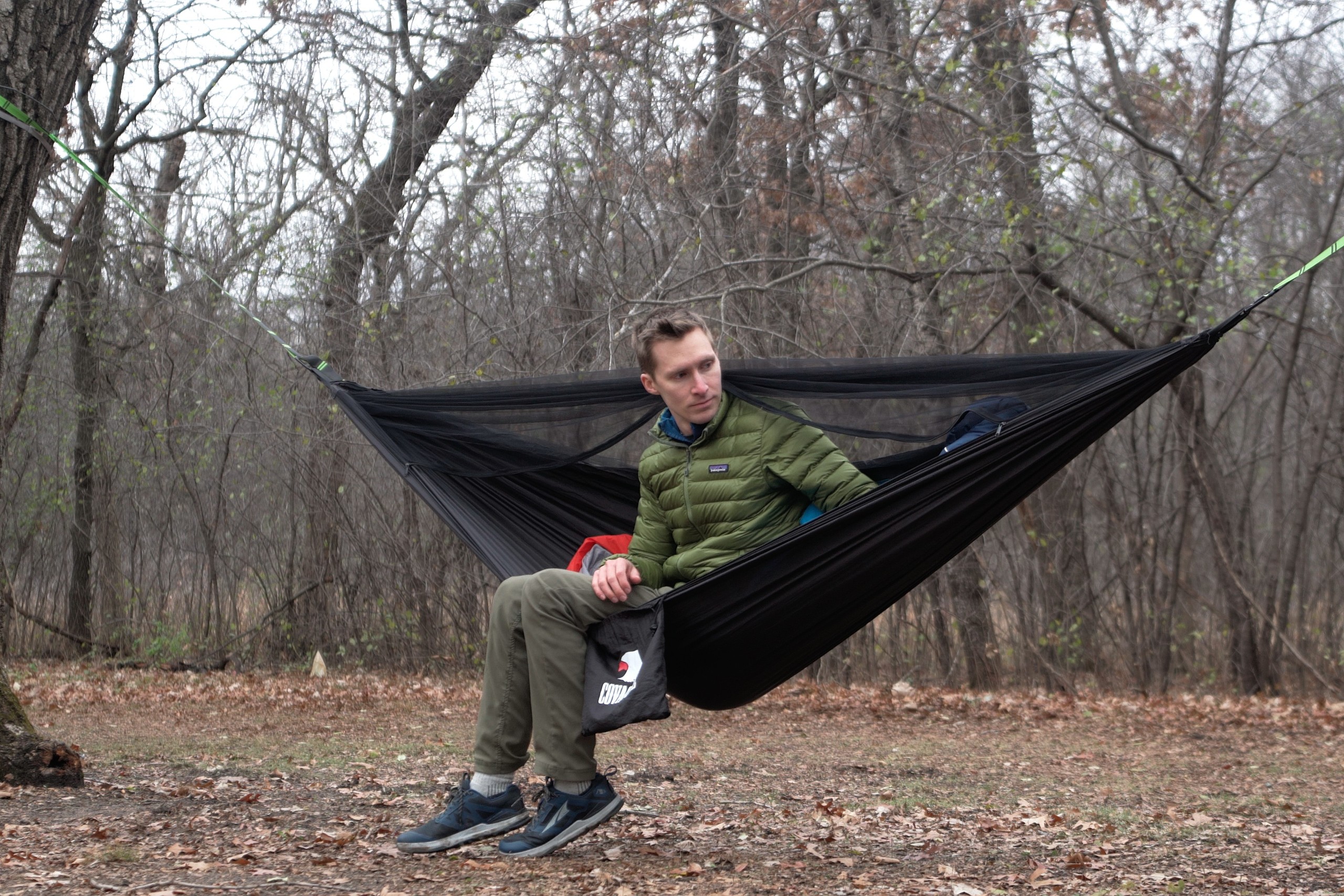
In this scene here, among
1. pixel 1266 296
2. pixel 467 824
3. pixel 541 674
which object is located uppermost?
pixel 1266 296

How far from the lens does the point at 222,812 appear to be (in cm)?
309

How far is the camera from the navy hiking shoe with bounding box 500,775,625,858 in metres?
2.46

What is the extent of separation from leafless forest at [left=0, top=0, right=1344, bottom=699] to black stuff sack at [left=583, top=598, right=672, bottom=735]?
11.9 ft

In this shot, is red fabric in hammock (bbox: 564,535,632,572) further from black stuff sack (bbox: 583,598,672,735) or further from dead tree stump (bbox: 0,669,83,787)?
dead tree stump (bbox: 0,669,83,787)

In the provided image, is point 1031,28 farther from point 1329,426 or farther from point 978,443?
point 978,443

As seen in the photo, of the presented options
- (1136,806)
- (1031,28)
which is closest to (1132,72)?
(1031,28)

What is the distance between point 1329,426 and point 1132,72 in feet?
7.74

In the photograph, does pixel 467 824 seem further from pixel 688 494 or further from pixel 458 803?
pixel 688 494

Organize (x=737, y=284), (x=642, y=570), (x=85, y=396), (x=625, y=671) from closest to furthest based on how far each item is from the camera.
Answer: (x=625, y=671) < (x=642, y=570) < (x=737, y=284) < (x=85, y=396)

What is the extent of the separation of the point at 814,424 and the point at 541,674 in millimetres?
937

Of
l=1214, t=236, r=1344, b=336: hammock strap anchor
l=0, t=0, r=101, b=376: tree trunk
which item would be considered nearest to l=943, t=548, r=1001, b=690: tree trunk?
l=1214, t=236, r=1344, b=336: hammock strap anchor

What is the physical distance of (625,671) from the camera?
243 cm

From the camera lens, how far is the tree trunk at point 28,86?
344cm

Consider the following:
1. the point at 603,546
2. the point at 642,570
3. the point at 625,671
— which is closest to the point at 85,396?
the point at 603,546
